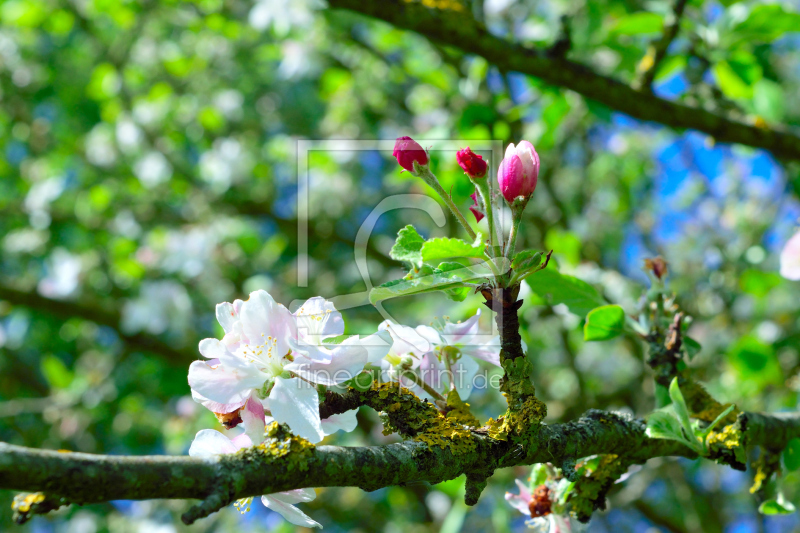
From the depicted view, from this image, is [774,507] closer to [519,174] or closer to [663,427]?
[663,427]

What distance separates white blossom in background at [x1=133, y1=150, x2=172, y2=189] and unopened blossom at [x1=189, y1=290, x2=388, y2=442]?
3.52m

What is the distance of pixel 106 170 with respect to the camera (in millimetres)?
4320

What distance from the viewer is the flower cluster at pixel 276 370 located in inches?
33.7

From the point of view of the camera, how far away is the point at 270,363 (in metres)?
0.91

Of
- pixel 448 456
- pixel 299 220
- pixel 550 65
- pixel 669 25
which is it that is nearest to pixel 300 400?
pixel 448 456

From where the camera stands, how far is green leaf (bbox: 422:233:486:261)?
2.79 ft

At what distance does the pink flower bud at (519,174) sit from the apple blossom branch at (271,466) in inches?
13.4

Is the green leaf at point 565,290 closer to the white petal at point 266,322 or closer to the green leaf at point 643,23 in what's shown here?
the white petal at point 266,322

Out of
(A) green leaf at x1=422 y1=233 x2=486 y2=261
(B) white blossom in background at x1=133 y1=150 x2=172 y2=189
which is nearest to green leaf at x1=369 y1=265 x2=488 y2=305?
(A) green leaf at x1=422 y1=233 x2=486 y2=261

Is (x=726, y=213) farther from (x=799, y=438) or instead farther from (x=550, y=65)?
(x=799, y=438)

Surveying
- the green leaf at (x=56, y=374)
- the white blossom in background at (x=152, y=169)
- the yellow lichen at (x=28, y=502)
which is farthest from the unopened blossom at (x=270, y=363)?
the green leaf at (x=56, y=374)

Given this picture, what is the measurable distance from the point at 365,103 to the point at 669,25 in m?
2.45

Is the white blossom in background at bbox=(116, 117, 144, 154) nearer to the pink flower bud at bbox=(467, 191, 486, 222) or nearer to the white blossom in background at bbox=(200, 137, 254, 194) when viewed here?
the white blossom in background at bbox=(200, 137, 254, 194)

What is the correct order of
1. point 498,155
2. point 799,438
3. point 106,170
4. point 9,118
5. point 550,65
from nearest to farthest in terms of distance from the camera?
point 799,438 → point 550,65 → point 498,155 → point 106,170 → point 9,118
